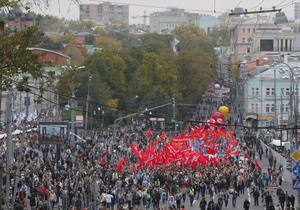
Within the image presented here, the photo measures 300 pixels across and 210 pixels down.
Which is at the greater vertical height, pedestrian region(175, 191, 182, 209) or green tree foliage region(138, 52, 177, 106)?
green tree foliage region(138, 52, 177, 106)

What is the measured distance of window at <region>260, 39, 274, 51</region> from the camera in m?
148

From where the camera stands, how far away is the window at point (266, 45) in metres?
148

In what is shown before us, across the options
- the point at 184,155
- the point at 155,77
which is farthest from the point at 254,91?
the point at 184,155

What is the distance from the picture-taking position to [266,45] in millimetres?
148625

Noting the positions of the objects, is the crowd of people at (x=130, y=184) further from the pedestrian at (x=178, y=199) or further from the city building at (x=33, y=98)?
the city building at (x=33, y=98)

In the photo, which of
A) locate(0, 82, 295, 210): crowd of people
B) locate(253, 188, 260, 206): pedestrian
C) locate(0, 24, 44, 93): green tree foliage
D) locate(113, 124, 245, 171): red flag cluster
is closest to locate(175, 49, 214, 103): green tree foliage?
locate(113, 124, 245, 171): red flag cluster

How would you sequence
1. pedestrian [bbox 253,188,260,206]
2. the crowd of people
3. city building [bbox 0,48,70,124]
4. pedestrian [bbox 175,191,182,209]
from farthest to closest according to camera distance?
1. pedestrian [bbox 253,188,260,206]
2. pedestrian [bbox 175,191,182,209]
3. the crowd of people
4. city building [bbox 0,48,70,124]

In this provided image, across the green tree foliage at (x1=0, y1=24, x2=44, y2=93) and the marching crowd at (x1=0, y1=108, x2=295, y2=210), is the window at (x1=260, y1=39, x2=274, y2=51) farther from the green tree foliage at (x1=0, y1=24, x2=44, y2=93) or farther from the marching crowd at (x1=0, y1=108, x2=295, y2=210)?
the green tree foliage at (x1=0, y1=24, x2=44, y2=93)

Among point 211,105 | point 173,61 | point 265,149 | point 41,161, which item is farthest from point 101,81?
point 41,161

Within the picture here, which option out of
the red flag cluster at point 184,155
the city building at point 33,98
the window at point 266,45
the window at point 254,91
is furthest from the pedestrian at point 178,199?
Result: the window at point 266,45

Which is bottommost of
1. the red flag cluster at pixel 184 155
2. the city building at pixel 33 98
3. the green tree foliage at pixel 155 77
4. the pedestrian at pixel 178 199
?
the pedestrian at pixel 178 199

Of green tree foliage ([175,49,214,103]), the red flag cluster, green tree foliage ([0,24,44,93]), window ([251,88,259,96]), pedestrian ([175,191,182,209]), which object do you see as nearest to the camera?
green tree foliage ([0,24,44,93])

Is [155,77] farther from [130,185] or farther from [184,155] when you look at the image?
[130,185]

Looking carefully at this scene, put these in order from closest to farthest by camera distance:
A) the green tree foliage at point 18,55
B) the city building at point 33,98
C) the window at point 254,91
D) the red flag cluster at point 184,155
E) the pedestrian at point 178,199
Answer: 1. the green tree foliage at point 18,55
2. the city building at point 33,98
3. the pedestrian at point 178,199
4. the red flag cluster at point 184,155
5. the window at point 254,91
